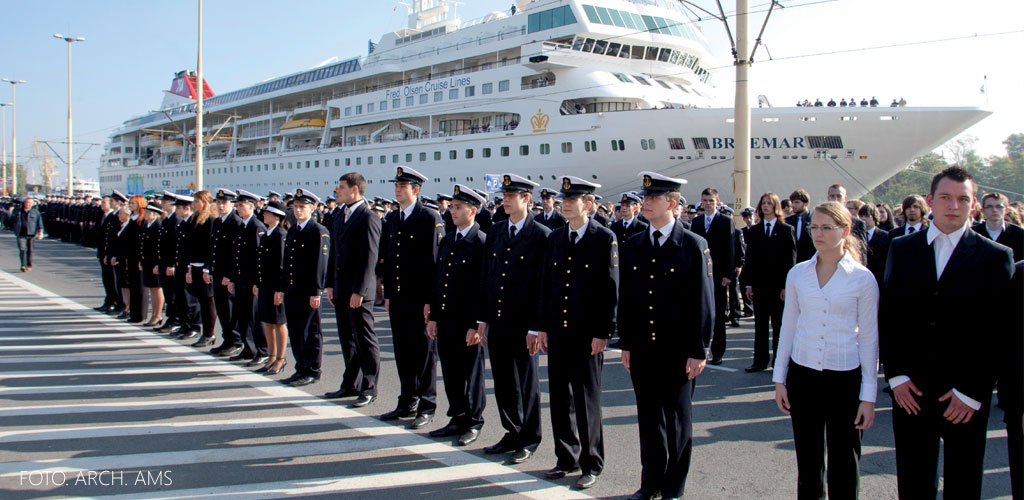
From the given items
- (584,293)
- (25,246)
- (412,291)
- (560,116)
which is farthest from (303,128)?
(584,293)

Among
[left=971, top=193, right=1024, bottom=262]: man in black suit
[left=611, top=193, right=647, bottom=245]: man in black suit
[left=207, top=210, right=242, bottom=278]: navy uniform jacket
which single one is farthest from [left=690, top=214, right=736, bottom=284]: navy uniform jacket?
[left=207, top=210, right=242, bottom=278]: navy uniform jacket

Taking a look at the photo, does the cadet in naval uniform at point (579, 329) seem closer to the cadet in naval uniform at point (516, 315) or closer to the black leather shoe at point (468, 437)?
the cadet in naval uniform at point (516, 315)

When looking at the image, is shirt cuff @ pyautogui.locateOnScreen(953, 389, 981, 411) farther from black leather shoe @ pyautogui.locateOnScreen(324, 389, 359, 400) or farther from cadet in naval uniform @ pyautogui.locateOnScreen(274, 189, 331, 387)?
cadet in naval uniform @ pyautogui.locateOnScreen(274, 189, 331, 387)

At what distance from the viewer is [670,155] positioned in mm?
25781

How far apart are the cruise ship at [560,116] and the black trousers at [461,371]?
14.6 meters

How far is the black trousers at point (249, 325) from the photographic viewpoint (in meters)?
7.47

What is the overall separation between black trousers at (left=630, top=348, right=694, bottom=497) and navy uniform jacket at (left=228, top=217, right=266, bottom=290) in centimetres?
509

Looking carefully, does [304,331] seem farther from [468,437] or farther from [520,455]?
[520,455]

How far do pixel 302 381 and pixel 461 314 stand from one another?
2.37 m

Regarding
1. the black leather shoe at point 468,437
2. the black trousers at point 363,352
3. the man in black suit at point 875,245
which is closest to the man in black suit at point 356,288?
the black trousers at point 363,352

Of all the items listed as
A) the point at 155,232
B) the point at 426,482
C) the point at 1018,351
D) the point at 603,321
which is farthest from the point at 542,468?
the point at 155,232

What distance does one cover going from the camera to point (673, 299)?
Answer: 374 cm

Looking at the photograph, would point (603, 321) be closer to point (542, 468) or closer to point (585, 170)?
point (542, 468)

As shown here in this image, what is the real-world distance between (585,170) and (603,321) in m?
24.2
